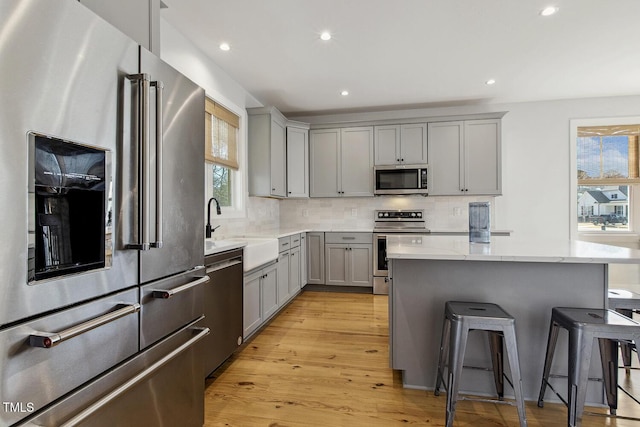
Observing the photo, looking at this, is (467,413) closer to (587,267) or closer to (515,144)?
(587,267)

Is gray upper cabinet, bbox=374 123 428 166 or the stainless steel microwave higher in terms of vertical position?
gray upper cabinet, bbox=374 123 428 166

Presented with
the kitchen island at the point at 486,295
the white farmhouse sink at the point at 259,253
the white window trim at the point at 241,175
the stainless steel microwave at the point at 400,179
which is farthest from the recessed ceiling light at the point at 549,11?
the white window trim at the point at 241,175

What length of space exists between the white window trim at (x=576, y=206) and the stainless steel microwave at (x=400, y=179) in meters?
2.00

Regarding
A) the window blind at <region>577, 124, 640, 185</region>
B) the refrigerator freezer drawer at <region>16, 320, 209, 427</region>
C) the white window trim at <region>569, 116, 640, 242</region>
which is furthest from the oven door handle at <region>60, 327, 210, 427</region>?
the window blind at <region>577, 124, 640, 185</region>

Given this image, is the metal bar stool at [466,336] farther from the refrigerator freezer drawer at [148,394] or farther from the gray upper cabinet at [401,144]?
the gray upper cabinet at [401,144]

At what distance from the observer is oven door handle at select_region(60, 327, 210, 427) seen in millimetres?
947

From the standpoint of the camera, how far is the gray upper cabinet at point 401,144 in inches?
183

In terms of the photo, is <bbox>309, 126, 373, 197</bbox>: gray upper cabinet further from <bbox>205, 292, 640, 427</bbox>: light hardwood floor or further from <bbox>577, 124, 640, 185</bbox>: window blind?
<bbox>577, 124, 640, 185</bbox>: window blind

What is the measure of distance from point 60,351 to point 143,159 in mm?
644

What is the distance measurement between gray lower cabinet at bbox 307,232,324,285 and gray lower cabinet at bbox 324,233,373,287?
7 centimetres

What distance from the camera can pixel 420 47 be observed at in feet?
9.90

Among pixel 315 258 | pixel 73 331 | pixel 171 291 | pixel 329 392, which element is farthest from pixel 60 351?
pixel 315 258

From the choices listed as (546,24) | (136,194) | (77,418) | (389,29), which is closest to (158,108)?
(136,194)

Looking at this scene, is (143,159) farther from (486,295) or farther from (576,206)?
(576,206)
